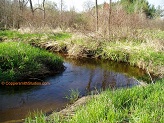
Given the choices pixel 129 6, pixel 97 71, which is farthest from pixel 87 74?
pixel 129 6

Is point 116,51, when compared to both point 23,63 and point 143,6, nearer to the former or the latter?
point 23,63

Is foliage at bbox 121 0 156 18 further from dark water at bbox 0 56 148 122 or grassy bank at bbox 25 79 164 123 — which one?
grassy bank at bbox 25 79 164 123

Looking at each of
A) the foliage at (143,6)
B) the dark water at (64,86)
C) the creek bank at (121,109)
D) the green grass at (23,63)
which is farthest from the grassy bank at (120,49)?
the foliage at (143,6)

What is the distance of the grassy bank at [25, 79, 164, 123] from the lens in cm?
425

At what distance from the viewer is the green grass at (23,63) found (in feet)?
27.3

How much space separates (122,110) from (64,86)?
4.12 metres

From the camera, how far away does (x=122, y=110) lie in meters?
4.75

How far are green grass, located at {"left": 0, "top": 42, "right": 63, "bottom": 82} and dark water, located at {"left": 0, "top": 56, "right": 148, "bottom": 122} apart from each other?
1.41 ft

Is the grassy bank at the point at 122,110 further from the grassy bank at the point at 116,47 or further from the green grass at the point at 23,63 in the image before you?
the grassy bank at the point at 116,47

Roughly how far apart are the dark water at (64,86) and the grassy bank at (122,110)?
159 centimetres

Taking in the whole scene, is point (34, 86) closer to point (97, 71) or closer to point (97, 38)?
point (97, 71)

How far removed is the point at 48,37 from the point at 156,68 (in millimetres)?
8431

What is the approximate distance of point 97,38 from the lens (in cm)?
1490

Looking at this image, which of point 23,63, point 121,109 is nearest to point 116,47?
point 23,63
